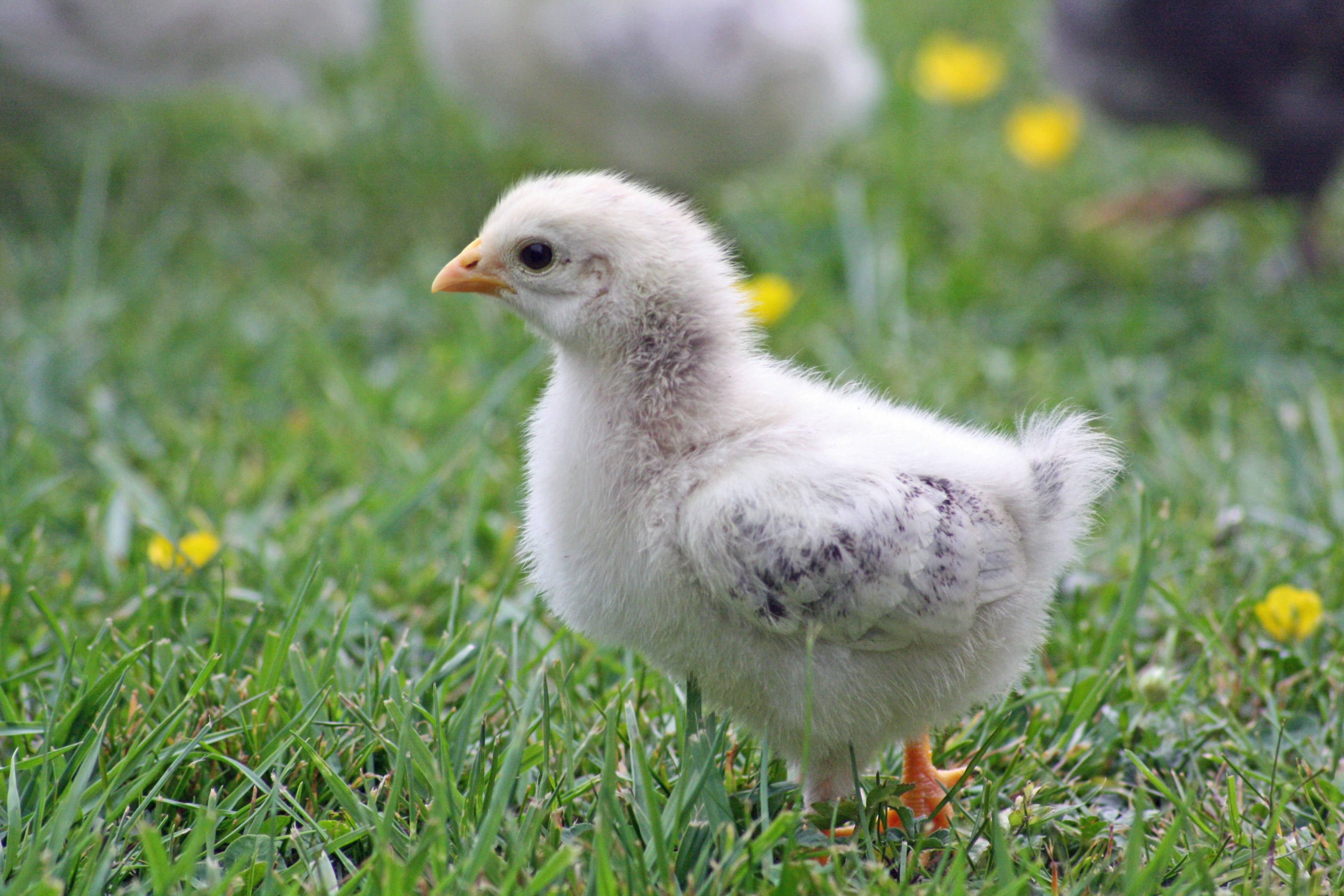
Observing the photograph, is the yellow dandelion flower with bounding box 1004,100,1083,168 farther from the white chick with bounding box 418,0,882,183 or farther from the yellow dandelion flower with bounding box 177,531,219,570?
the yellow dandelion flower with bounding box 177,531,219,570

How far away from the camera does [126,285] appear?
3.84 meters

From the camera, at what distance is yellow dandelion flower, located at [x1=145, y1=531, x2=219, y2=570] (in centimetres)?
230

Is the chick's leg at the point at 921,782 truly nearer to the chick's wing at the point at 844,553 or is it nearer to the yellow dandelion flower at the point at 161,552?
the chick's wing at the point at 844,553

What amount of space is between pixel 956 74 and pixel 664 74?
1895 mm

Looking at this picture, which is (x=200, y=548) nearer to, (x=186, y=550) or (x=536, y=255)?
(x=186, y=550)

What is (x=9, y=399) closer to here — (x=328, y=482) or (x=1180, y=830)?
(x=328, y=482)

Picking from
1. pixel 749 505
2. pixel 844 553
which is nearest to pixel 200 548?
pixel 749 505

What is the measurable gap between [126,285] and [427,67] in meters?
2.51

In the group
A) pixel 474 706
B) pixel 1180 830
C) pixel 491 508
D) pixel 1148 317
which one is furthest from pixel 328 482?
pixel 1148 317

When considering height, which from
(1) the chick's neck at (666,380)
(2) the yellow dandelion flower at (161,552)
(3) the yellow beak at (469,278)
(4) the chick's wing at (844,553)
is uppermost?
(3) the yellow beak at (469,278)

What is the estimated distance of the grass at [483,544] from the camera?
160 centimetres

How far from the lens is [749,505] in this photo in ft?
5.00

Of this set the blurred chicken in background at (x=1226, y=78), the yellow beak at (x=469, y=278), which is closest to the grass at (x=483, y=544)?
the blurred chicken in background at (x=1226, y=78)

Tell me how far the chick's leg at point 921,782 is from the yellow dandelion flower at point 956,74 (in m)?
4.36
